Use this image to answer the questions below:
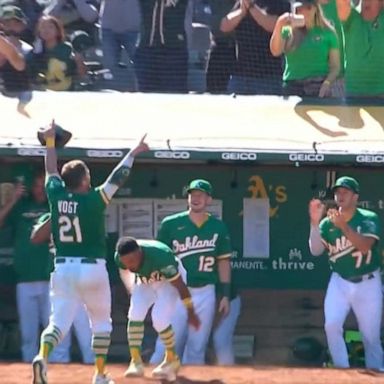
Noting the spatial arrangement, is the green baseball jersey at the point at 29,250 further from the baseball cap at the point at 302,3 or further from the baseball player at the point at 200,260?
the baseball cap at the point at 302,3

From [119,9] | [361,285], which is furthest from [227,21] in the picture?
[361,285]

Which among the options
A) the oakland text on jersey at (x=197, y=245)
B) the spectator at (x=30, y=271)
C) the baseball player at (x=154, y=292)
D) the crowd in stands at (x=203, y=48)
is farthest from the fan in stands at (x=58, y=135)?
the crowd in stands at (x=203, y=48)

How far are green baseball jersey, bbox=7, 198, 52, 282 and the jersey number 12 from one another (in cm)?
201

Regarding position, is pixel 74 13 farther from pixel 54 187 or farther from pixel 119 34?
pixel 54 187

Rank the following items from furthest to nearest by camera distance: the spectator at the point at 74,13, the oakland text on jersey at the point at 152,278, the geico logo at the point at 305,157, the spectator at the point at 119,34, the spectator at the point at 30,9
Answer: the spectator at the point at 74,13 → the spectator at the point at 30,9 → the spectator at the point at 119,34 → the geico logo at the point at 305,157 → the oakland text on jersey at the point at 152,278

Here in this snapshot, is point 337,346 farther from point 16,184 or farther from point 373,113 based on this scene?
point 16,184

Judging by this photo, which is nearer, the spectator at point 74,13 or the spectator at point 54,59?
the spectator at point 54,59

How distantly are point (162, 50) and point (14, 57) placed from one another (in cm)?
137

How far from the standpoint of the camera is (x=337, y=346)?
1055 centimetres

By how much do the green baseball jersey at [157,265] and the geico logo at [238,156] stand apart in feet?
6.33

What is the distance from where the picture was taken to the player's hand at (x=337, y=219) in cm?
1035

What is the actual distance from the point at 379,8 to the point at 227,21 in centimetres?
141

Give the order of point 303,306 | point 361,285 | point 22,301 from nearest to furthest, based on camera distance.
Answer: point 361,285, point 22,301, point 303,306

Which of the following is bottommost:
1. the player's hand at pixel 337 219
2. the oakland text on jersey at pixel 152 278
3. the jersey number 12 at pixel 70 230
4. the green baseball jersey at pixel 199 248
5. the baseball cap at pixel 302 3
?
the green baseball jersey at pixel 199 248
